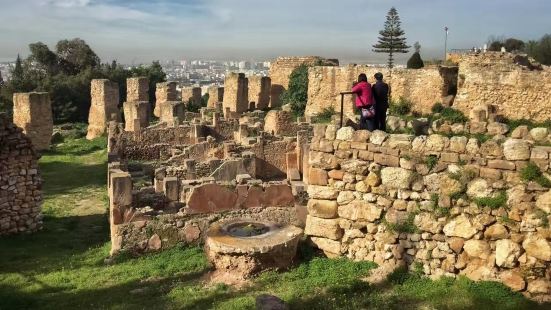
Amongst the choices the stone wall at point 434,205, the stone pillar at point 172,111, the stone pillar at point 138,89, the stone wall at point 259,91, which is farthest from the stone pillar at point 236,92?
the stone wall at point 434,205

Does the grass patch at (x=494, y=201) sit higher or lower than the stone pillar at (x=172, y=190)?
higher

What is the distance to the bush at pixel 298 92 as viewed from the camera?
34156mm

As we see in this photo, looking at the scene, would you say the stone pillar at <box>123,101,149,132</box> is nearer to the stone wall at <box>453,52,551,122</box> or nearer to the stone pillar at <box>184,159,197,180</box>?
the stone pillar at <box>184,159,197,180</box>

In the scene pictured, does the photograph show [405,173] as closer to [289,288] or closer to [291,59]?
[289,288]

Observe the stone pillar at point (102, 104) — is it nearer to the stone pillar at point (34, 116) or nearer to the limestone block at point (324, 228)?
the stone pillar at point (34, 116)

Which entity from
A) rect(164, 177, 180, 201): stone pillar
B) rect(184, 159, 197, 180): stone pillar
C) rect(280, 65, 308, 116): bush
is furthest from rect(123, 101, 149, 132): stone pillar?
rect(164, 177, 180, 201): stone pillar

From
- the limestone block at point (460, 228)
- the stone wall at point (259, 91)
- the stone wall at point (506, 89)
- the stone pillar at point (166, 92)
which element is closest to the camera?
the limestone block at point (460, 228)

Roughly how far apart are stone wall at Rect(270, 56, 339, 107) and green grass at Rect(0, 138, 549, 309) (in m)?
28.4

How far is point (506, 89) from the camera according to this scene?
74.4ft

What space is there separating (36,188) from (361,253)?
8610 millimetres

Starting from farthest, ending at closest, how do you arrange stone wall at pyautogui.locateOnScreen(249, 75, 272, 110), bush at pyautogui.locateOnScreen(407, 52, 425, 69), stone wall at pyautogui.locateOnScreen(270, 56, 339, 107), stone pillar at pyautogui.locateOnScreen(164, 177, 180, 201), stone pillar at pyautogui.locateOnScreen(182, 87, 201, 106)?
stone pillar at pyautogui.locateOnScreen(182, 87, 201, 106), stone wall at pyautogui.locateOnScreen(249, 75, 272, 110), stone wall at pyautogui.locateOnScreen(270, 56, 339, 107), bush at pyautogui.locateOnScreen(407, 52, 425, 69), stone pillar at pyautogui.locateOnScreen(164, 177, 180, 201)

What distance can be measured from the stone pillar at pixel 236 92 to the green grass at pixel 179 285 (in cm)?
2551

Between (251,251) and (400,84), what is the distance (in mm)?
21063

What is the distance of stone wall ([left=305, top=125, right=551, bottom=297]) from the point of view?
20.1 feet
